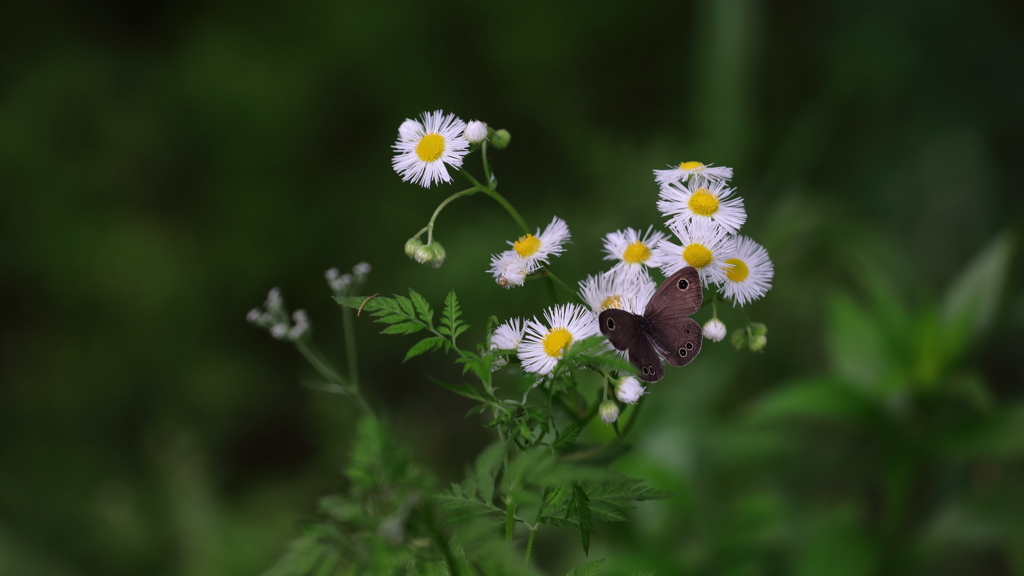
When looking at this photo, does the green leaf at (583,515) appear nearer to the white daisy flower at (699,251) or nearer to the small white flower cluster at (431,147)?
the white daisy flower at (699,251)

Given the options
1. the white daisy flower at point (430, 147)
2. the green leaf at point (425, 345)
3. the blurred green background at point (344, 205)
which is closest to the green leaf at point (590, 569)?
the green leaf at point (425, 345)

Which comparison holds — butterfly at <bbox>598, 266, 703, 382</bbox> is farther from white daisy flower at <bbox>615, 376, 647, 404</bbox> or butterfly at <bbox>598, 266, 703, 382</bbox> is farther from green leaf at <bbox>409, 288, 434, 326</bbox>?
green leaf at <bbox>409, 288, 434, 326</bbox>

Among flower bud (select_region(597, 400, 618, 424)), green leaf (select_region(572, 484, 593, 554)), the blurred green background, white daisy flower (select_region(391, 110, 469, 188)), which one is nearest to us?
green leaf (select_region(572, 484, 593, 554))

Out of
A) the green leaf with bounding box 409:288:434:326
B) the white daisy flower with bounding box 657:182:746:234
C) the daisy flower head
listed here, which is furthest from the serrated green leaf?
the white daisy flower with bounding box 657:182:746:234

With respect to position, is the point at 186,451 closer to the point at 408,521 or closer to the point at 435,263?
the point at 435,263

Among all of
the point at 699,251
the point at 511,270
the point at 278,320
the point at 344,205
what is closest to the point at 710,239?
the point at 699,251

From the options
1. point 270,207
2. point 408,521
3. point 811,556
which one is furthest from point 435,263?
point 270,207
